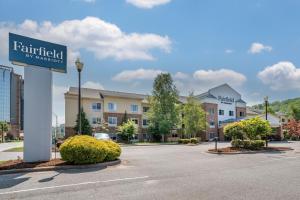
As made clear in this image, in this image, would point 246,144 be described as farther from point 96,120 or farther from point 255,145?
point 96,120

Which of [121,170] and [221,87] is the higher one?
[221,87]

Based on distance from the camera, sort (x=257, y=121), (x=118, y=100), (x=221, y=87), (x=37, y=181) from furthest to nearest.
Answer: (x=221, y=87) → (x=118, y=100) → (x=257, y=121) → (x=37, y=181)

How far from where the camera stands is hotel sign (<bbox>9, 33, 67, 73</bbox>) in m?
13.2

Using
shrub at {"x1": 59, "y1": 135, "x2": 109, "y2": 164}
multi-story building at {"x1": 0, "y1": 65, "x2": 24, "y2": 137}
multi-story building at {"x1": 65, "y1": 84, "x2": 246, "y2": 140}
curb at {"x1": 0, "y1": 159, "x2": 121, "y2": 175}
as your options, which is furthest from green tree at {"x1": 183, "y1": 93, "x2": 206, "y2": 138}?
multi-story building at {"x1": 0, "y1": 65, "x2": 24, "y2": 137}

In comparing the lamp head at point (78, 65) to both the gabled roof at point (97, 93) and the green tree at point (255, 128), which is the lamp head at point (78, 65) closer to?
the green tree at point (255, 128)

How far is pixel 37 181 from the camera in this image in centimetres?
977

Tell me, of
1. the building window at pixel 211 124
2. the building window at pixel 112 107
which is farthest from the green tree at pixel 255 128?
the building window at pixel 211 124

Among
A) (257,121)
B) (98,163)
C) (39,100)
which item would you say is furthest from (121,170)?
(257,121)

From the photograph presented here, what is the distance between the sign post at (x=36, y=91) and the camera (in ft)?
44.1

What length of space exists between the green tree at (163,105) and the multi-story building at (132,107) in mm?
4162

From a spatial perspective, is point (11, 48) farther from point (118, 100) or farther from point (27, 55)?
point (118, 100)

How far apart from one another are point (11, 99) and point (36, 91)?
98.1m

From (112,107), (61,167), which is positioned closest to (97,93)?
(112,107)

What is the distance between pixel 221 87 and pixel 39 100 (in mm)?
50359
